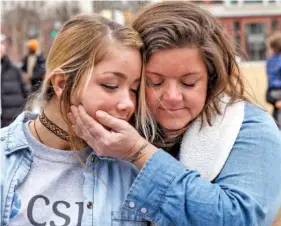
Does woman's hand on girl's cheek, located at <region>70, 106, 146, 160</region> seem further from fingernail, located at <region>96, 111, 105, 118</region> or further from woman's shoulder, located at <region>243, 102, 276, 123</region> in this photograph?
woman's shoulder, located at <region>243, 102, 276, 123</region>

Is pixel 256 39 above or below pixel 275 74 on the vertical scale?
below

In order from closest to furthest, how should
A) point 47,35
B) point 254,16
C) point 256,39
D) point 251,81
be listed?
point 251,81, point 47,35, point 256,39, point 254,16

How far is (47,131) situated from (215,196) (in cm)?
51

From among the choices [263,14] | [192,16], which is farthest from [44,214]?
[263,14]

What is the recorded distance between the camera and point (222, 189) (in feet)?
4.25

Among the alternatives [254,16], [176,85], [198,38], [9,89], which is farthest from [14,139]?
[254,16]

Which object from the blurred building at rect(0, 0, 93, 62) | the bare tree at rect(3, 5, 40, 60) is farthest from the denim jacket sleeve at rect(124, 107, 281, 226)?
the bare tree at rect(3, 5, 40, 60)

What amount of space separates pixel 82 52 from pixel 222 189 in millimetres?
506

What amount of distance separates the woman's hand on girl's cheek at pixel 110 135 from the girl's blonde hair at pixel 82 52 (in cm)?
9

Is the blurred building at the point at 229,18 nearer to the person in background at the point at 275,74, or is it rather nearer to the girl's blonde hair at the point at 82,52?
the person in background at the point at 275,74

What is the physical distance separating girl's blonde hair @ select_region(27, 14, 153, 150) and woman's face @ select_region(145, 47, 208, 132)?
0.13 ft

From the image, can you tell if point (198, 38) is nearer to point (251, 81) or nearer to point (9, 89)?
point (251, 81)

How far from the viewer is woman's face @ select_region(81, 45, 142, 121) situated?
1.34 m

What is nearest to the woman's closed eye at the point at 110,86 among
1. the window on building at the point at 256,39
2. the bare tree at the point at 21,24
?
the bare tree at the point at 21,24
